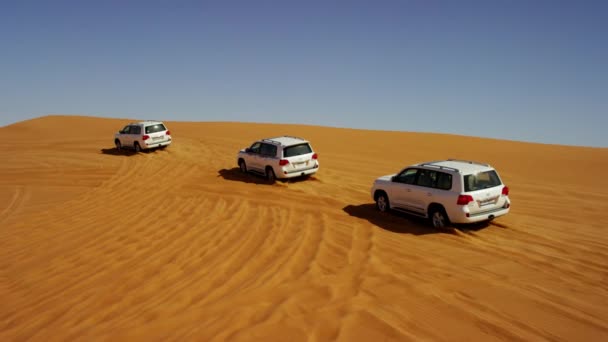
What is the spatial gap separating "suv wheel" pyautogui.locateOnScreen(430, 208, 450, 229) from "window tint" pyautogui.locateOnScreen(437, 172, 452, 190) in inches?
21.6

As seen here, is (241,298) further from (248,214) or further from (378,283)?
(248,214)

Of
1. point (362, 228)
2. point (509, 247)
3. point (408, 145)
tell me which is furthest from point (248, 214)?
point (408, 145)

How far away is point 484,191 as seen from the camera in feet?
34.9

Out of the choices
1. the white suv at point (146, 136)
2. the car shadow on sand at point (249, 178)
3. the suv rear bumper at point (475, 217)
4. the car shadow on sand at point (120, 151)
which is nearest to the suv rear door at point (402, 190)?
the suv rear bumper at point (475, 217)

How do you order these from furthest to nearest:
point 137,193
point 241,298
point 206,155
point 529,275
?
point 206,155
point 137,193
point 529,275
point 241,298

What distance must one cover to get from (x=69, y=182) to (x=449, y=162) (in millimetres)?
13982

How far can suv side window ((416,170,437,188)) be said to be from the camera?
11.4 m

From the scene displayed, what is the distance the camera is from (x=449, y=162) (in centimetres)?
1191

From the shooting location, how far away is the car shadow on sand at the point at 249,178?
676 inches

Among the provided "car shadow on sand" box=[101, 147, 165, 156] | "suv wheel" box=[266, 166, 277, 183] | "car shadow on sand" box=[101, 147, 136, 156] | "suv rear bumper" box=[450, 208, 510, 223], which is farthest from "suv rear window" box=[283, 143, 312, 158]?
"car shadow on sand" box=[101, 147, 136, 156]

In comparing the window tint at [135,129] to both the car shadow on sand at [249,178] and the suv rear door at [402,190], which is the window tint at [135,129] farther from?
the suv rear door at [402,190]

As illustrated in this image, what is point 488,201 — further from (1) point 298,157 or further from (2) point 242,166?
(2) point 242,166

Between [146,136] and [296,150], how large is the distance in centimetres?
1039

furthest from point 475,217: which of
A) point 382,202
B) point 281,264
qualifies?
point 281,264
